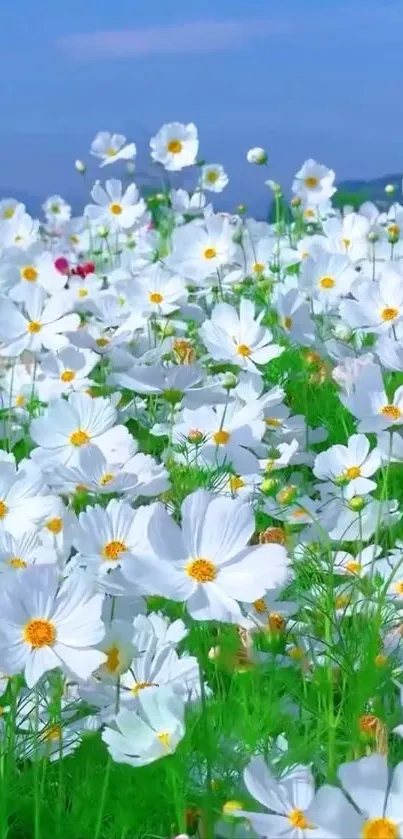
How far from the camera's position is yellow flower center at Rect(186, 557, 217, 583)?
3.56 feet

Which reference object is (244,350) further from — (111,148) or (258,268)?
(111,148)

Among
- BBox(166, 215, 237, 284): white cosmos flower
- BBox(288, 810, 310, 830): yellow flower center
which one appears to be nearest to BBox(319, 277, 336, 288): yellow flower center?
BBox(166, 215, 237, 284): white cosmos flower

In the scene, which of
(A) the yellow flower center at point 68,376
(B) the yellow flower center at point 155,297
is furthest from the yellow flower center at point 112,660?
(B) the yellow flower center at point 155,297

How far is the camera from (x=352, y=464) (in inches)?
68.1

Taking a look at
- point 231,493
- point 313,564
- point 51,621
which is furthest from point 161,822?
point 231,493

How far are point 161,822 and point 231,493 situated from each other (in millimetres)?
537

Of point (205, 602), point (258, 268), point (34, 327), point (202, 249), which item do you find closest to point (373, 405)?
point (205, 602)

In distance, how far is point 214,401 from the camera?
1.92m

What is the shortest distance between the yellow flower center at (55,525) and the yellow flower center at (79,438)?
0.24 m

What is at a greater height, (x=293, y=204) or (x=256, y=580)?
(x=293, y=204)

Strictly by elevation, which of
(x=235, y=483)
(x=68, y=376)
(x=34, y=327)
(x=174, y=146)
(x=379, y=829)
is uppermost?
(x=174, y=146)

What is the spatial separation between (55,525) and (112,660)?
298mm

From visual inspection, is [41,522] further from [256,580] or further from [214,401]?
[214,401]

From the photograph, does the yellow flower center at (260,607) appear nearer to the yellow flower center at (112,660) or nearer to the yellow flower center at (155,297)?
the yellow flower center at (112,660)
